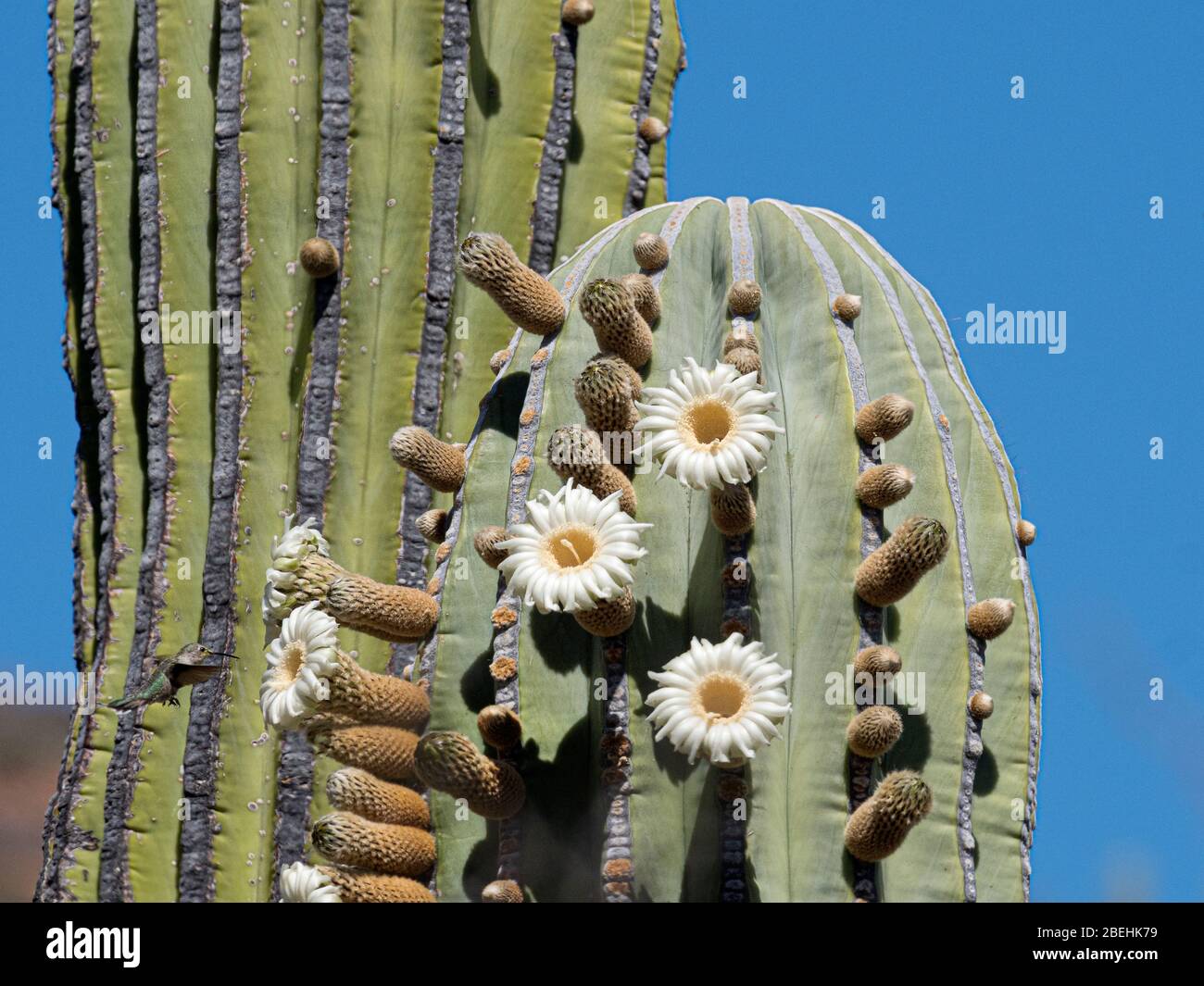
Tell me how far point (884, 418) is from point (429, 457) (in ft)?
3.06

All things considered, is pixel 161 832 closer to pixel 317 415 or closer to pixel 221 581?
pixel 221 581

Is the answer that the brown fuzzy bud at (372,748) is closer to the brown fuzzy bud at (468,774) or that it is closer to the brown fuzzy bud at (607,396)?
the brown fuzzy bud at (468,774)

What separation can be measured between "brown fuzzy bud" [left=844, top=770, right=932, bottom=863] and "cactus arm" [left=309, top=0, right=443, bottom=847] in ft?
4.92

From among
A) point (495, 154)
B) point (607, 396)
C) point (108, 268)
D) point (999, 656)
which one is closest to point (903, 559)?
point (999, 656)

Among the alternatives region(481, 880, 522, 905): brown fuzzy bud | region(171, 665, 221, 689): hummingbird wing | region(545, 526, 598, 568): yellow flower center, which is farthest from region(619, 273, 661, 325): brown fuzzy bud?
region(171, 665, 221, 689): hummingbird wing

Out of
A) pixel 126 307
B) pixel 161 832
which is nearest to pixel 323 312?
pixel 126 307

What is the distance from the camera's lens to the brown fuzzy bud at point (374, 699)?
2885 millimetres

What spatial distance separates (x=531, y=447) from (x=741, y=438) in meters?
0.49

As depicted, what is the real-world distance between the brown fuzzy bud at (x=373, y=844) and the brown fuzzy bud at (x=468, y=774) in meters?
0.15

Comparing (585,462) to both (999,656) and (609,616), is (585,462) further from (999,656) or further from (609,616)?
(999,656)

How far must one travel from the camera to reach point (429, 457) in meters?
3.28

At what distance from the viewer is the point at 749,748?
2.66 meters

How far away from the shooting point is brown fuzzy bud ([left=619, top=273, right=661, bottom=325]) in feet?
10.3

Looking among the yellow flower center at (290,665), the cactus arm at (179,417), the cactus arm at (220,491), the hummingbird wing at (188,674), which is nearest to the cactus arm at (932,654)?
the yellow flower center at (290,665)
